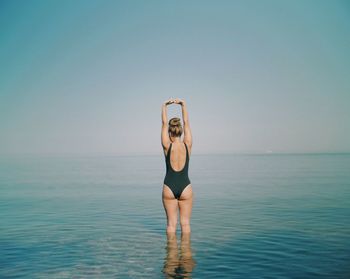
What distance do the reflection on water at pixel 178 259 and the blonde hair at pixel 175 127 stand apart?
2737 mm

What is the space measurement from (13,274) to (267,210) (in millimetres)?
12648

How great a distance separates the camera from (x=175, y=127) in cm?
899

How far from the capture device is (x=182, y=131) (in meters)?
9.17

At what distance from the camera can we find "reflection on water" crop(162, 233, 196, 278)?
741 cm

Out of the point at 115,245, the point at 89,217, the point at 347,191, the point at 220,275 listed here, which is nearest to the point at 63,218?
the point at 89,217

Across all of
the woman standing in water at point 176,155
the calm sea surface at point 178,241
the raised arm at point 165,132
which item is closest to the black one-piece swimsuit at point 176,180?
the woman standing in water at point 176,155

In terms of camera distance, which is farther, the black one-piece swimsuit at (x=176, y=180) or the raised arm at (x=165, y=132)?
the black one-piece swimsuit at (x=176, y=180)

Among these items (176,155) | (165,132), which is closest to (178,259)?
(176,155)

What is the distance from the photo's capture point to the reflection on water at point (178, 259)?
24.3 ft

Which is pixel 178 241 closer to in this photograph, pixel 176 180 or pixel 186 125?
pixel 176 180

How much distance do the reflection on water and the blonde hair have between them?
274cm

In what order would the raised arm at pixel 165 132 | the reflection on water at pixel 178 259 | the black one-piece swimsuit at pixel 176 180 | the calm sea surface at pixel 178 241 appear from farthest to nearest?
the black one-piece swimsuit at pixel 176 180 → the raised arm at pixel 165 132 → the calm sea surface at pixel 178 241 → the reflection on water at pixel 178 259

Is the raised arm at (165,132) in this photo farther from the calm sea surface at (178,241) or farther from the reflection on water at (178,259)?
the calm sea surface at (178,241)

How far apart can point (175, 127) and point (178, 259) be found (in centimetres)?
325
